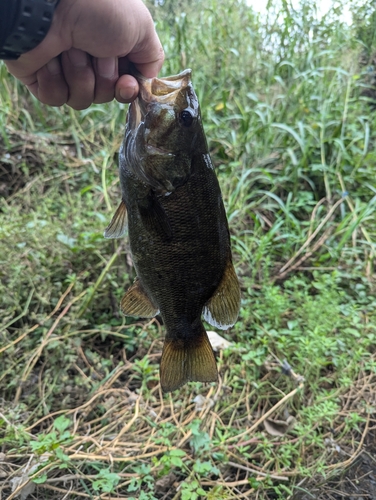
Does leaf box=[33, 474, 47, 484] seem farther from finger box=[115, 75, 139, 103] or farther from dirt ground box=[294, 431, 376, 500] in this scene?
finger box=[115, 75, 139, 103]

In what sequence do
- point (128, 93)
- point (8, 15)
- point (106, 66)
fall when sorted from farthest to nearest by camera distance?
point (106, 66)
point (128, 93)
point (8, 15)

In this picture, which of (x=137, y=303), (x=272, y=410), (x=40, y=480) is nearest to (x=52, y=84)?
(x=137, y=303)

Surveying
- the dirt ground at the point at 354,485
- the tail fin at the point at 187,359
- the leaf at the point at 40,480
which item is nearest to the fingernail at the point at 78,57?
the tail fin at the point at 187,359

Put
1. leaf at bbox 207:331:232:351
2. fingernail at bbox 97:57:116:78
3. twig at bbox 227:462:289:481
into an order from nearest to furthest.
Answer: fingernail at bbox 97:57:116:78 < twig at bbox 227:462:289:481 < leaf at bbox 207:331:232:351

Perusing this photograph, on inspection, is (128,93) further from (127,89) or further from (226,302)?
(226,302)

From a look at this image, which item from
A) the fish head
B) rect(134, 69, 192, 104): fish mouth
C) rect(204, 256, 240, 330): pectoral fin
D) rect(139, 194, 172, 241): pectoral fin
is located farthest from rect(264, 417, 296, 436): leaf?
rect(134, 69, 192, 104): fish mouth

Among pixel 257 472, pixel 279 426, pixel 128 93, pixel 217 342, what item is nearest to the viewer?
pixel 128 93

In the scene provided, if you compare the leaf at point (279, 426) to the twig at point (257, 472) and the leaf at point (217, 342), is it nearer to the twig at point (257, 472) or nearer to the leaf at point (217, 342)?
the twig at point (257, 472)
